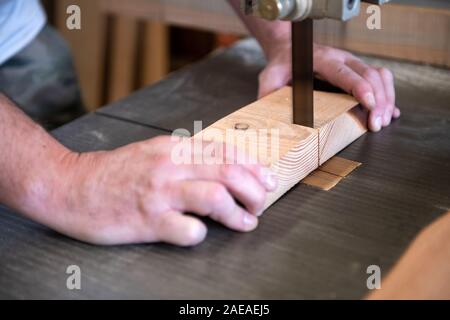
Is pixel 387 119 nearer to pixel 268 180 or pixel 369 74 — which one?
pixel 369 74

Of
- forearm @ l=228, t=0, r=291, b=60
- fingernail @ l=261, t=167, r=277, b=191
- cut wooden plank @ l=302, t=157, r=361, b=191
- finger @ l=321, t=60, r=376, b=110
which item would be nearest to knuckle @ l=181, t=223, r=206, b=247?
fingernail @ l=261, t=167, r=277, b=191

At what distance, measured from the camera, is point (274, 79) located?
1.21 meters

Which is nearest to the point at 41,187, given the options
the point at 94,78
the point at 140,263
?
the point at 140,263

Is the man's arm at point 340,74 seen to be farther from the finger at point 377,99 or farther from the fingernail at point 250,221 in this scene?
the fingernail at point 250,221

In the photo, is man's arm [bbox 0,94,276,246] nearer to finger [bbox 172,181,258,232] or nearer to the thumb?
finger [bbox 172,181,258,232]

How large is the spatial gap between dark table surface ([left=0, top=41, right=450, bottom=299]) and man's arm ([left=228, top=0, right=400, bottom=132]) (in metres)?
0.05

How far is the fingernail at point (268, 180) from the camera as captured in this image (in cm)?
82

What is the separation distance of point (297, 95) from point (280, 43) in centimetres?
31

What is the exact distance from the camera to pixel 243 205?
32.6 inches

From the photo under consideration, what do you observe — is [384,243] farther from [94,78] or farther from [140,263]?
[94,78]

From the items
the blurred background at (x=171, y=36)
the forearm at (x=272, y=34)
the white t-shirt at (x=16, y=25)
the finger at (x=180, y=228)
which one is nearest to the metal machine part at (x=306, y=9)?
the finger at (x=180, y=228)

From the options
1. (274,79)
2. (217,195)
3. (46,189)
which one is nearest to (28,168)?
(46,189)

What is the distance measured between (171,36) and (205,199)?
2.27 metres

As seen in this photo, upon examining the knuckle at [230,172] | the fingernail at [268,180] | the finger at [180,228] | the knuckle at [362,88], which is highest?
the knuckle at [362,88]
